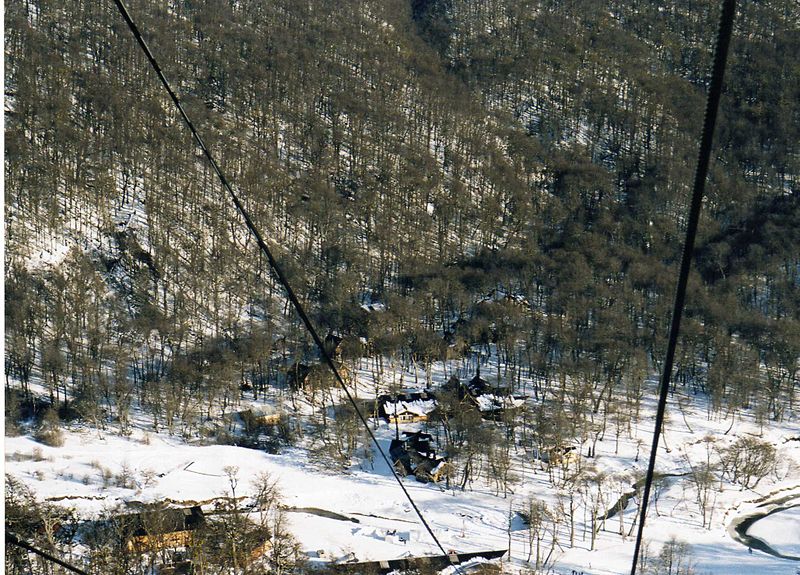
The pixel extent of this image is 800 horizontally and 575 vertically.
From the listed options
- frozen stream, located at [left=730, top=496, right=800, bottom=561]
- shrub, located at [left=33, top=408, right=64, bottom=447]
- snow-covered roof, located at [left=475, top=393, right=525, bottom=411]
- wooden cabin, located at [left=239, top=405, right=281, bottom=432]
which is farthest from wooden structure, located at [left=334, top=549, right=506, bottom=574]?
shrub, located at [left=33, top=408, right=64, bottom=447]

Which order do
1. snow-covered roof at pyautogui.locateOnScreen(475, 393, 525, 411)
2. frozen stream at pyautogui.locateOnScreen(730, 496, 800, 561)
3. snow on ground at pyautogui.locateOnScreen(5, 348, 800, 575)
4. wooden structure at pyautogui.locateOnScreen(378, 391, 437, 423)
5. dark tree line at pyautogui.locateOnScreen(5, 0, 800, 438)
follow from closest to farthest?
snow on ground at pyautogui.locateOnScreen(5, 348, 800, 575)
frozen stream at pyautogui.locateOnScreen(730, 496, 800, 561)
wooden structure at pyautogui.locateOnScreen(378, 391, 437, 423)
snow-covered roof at pyautogui.locateOnScreen(475, 393, 525, 411)
dark tree line at pyautogui.locateOnScreen(5, 0, 800, 438)

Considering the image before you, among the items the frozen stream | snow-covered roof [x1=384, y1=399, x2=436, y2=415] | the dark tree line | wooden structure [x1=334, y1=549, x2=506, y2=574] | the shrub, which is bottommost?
the shrub

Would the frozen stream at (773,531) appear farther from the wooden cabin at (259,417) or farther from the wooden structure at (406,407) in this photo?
the wooden cabin at (259,417)

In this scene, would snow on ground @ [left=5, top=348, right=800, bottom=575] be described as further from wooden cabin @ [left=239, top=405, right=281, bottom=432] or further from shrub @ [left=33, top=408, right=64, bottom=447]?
wooden cabin @ [left=239, top=405, right=281, bottom=432]

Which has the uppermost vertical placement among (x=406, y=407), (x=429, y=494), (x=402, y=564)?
(x=406, y=407)

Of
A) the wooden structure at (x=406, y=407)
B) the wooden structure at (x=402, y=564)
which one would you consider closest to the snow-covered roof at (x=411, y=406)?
the wooden structure at (x=406, y=407)

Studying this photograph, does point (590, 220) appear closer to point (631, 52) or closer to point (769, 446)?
point (769, 446)

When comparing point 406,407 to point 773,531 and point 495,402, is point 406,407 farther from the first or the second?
point 773,531

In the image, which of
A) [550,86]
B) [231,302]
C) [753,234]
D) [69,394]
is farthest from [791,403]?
[550,86]

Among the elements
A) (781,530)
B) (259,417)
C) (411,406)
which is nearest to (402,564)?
(411,406)
